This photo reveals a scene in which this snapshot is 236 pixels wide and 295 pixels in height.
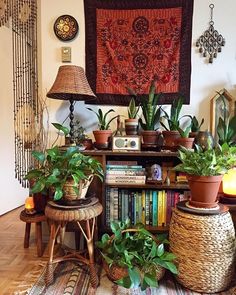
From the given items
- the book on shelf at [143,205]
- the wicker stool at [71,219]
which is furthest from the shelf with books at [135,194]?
the wicker stool at [71,219]

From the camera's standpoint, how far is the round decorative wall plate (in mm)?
2350

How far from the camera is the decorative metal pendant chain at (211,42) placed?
2.29m

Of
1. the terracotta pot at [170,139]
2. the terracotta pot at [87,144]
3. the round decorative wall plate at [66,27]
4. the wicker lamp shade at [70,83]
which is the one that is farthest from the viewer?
the round decorative wall plate at [66,27]

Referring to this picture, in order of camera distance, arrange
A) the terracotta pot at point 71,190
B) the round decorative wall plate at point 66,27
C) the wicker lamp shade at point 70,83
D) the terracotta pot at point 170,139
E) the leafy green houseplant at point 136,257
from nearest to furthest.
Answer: the leafy green houseplant at point 136,257
the terracotta pot at point 71,190
the wicker lamp shade at point 70,83
the terracotta pot at point 170,139
the round decorative wall plate at point 66,27

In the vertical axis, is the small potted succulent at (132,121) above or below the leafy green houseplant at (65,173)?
above

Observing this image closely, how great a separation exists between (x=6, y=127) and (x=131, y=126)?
6.24ft

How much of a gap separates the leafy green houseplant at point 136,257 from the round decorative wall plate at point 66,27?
1560 mm

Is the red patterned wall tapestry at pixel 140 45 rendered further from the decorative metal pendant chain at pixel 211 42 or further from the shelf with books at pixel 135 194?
the shelf with books at pixel 135 194

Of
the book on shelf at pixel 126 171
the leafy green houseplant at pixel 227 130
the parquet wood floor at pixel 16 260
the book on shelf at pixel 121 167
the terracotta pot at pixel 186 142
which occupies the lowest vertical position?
the parquet wood floor at pixel 16 260

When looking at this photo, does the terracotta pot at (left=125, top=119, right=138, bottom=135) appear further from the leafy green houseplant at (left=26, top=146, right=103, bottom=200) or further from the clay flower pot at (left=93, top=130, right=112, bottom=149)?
the leafy green houseplant at (left=26, top=146, right=103, bottom=200)

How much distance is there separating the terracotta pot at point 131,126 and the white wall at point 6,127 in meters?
1.82

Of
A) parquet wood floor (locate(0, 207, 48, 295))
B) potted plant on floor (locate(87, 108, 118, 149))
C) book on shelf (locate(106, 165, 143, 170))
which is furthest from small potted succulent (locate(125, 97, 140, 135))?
parquet wood floor (locate(0, 207, 48, 295))

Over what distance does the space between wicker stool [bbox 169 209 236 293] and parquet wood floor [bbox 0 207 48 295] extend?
997 mm

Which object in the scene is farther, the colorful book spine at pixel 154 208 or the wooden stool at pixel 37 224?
the wooden stool at pixel 37 224
